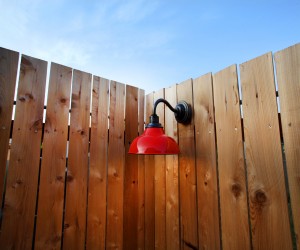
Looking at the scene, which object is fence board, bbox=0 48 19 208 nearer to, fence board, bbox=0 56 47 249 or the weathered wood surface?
fence board, bbox=0 56 47 249

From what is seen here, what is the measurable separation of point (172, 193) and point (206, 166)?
44 cm

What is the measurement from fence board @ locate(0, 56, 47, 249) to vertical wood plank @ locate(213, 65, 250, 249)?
1.28 m

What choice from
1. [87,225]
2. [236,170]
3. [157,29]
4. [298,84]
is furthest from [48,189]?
[157,29]

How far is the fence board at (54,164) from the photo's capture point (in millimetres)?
1192

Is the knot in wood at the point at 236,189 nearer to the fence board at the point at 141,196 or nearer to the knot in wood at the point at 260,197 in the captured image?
the knot in wood at the point at 260,197

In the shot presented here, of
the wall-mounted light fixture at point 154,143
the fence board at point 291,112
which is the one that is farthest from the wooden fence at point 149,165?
the wall-mounted light fixture at point 154,143

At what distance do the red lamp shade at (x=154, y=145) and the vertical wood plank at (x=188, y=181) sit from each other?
36 cm

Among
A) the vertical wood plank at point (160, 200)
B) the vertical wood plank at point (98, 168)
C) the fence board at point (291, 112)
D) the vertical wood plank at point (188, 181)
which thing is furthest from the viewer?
the vertical wood plank at point (160, 200)

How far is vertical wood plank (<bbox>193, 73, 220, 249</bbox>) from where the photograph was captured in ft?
3.75

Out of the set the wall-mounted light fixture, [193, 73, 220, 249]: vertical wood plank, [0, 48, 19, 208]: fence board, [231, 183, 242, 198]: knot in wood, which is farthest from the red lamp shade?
[0, 48, 19, 208]: fence board

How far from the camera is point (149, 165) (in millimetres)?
1711

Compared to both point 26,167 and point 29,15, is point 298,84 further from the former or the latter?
point 29,15

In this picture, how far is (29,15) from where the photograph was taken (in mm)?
1508

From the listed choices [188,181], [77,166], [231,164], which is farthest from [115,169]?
[231,164]
